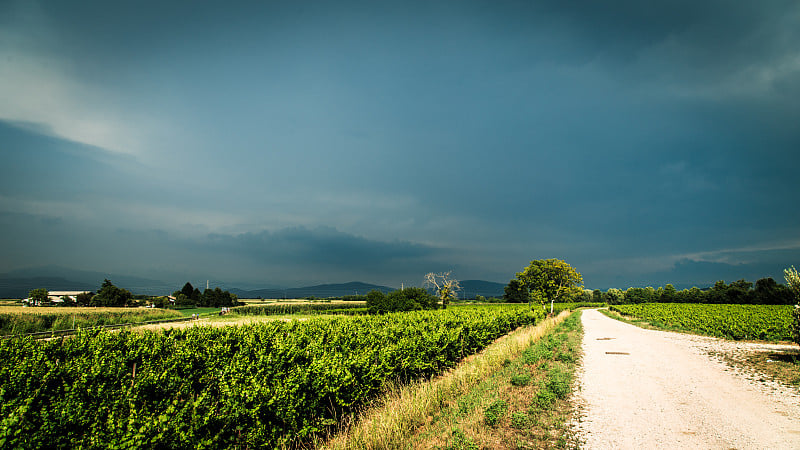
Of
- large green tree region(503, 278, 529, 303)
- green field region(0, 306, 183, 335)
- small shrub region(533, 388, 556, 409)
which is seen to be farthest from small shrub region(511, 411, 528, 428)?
large green tree region(503, 278, 529, 303)

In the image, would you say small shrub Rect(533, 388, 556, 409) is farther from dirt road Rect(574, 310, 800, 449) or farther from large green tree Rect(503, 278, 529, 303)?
large green tree Rect(503, 278, 529, 303)

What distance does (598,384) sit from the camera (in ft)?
32.6

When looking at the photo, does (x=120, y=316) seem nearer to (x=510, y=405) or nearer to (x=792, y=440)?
(x=510, y=405)

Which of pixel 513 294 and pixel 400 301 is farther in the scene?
pixel 513 294

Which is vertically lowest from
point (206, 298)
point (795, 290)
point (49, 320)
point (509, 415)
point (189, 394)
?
point (206, 298)

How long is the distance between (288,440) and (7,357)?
876cm

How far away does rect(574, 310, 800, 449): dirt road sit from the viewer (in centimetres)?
593

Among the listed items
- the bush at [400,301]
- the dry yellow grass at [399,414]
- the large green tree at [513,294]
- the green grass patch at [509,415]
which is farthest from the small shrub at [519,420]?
the large green tree at [513,294]

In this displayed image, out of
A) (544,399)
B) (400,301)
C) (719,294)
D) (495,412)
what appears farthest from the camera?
(719,294)

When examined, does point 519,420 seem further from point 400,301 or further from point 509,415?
point 400,301

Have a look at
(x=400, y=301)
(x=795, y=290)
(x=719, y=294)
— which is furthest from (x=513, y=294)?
(x=795, y=290)

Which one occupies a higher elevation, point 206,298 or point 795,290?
point 795,290

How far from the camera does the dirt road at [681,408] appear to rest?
19.5 feet

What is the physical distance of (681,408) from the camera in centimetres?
764
